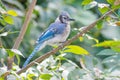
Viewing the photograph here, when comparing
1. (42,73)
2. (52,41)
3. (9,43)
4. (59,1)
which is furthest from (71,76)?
(59,1)

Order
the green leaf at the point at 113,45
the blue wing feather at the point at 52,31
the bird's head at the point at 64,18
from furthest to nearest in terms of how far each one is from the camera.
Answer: the bird's head at the point at 64,18 < the blue wing feather at the point at 52,31 < the green leaf at the point at 113,45

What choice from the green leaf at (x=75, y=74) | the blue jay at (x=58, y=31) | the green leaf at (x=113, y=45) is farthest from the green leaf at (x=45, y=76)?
the blue jay at (x=58, y=31)

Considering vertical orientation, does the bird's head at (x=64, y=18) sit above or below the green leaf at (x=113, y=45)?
above

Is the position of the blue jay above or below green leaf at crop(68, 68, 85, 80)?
above

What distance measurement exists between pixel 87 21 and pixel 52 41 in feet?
7.13

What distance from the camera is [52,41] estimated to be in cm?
260

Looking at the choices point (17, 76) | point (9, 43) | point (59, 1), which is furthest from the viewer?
point (59, 1)

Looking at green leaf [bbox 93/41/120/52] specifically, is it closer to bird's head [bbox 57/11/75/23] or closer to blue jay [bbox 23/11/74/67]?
blue jay [bbox 23/11/74/67]

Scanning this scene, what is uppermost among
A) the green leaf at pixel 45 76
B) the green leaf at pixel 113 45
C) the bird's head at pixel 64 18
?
the bird's head at pixel 64 18

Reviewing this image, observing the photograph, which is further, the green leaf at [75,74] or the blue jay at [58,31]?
the blue jay at [58,31]

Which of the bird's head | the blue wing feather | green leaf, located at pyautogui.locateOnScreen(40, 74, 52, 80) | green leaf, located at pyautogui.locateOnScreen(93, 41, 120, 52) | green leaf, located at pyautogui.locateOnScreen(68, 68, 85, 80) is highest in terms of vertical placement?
the bird's head

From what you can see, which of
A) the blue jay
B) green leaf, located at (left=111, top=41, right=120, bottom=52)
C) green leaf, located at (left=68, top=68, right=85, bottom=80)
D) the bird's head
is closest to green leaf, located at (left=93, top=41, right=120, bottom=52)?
green leaf, located at (left=111, top=41, right=120, bottom=52)

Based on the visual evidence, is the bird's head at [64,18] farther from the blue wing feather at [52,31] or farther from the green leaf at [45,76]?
the green leaf at [45,76]

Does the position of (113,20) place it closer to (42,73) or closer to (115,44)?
(115,44)
